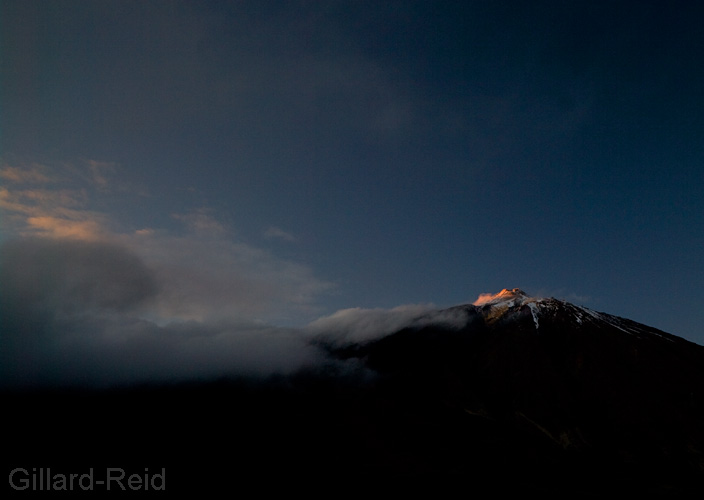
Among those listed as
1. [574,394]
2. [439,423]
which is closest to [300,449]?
[439,423]

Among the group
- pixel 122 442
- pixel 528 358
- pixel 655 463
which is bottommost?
pixel 655 463

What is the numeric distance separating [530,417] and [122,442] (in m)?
149

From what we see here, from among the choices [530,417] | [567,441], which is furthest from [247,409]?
[567,441]

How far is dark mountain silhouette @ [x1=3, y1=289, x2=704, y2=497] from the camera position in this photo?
11556 cm

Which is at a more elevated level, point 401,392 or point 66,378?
point 66,378

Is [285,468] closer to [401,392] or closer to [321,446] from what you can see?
[321,446]

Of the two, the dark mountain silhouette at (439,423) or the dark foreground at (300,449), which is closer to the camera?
the dark foreground at (300,449)

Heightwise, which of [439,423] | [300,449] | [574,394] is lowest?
[300,449]

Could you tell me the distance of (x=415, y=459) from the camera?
407 ft

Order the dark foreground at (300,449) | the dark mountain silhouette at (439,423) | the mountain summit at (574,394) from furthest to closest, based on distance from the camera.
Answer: the mountain summit at (574,394) → the dark mountain silhouette at (439,423) → the dark foreground at (300,449)

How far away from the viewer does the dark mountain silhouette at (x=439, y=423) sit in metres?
116

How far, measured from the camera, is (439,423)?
14500cm

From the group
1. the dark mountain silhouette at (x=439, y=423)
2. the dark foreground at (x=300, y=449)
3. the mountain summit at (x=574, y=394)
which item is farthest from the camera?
the mountain summit at (x=574, y=394)

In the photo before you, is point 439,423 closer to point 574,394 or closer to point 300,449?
point 300,449
